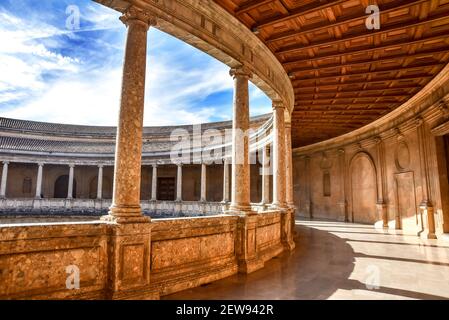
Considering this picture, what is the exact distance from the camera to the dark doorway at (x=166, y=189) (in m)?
29.7

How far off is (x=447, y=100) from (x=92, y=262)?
504 inches

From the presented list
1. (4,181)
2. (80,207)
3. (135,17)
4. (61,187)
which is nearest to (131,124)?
(135,17)

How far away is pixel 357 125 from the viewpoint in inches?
720

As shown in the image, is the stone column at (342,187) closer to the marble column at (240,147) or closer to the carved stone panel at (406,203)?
the carved stone panel at (406,203)

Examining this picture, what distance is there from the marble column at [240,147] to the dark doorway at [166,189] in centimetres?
2287

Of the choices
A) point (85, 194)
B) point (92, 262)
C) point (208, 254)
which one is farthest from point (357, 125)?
point (85, 194)

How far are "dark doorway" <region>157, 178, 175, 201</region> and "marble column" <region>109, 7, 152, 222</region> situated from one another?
2500 centimetres

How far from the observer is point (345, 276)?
6.55m

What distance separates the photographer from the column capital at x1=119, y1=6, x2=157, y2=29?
5270mm

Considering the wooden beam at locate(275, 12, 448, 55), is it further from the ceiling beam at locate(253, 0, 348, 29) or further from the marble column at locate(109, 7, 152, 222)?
the marble column at locate(109, 7, 152, 222)

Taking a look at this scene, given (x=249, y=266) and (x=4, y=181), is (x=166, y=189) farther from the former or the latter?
(x=249, y=266)

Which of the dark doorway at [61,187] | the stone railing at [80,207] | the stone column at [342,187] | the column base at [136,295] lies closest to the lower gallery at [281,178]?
the column base at [136,295]

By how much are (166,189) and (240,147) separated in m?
23.4
